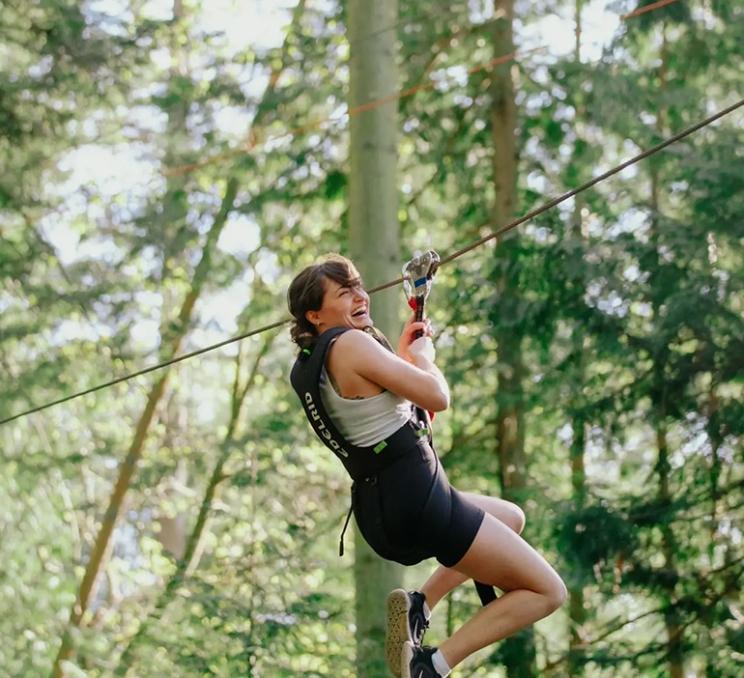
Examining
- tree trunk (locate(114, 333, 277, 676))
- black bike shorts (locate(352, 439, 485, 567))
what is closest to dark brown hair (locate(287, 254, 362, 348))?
black bike shorts (locate(352, 439, 485, 567))

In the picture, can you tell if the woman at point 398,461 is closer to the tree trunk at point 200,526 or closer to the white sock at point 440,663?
the white sock at point 440,663

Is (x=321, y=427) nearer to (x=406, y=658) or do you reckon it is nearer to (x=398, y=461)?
(x=398, y=461)

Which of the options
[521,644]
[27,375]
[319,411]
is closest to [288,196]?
[27,375]

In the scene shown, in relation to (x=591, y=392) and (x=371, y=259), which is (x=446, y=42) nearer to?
(x=591, y=392)

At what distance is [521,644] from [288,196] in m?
3.27

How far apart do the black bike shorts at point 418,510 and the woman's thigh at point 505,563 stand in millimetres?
28

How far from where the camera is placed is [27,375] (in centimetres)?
921

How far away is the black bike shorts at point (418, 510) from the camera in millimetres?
3455

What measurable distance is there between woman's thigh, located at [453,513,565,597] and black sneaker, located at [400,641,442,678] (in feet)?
0.84

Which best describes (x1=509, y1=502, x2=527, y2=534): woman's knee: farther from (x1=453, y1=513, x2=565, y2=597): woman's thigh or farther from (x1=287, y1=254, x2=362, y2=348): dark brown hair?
(x1=287, y1=254, x2=362, y2=348): dark brown hair

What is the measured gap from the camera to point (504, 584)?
3576mm

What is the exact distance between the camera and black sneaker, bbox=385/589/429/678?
12.1ft

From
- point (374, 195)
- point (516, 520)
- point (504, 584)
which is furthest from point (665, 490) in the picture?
point (504, 584)

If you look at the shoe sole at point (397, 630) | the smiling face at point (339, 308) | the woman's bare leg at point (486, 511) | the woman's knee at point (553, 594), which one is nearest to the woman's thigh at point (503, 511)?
the woman's bare leg at point (486, 511)
